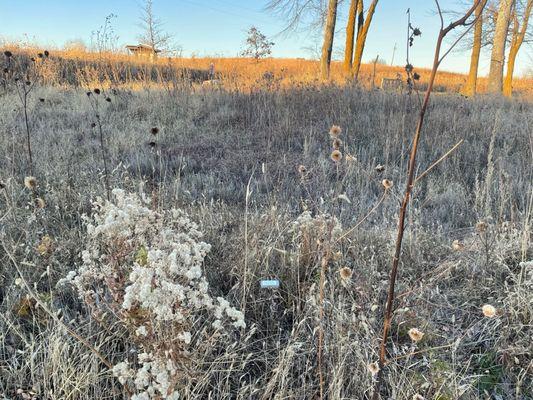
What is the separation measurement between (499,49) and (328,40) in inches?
200

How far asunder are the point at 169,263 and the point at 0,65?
36.7 feet

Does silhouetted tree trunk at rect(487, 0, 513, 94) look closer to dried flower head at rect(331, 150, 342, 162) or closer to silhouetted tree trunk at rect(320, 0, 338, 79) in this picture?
silhouetted tree trunk at rect(320, 0, 338, 79)

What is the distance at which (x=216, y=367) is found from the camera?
4.82 feet

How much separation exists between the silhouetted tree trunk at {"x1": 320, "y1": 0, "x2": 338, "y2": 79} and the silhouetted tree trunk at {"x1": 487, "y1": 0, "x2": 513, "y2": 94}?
4.84 m

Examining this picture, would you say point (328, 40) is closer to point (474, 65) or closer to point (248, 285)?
point (474, 65)

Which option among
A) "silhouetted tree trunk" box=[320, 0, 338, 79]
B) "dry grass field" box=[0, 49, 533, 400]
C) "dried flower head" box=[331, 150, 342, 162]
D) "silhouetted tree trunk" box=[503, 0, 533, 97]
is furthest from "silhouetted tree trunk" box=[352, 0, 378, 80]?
"dried flower head" box=[331, 150, 342, 162]

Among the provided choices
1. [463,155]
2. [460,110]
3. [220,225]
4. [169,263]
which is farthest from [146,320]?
[460,110]

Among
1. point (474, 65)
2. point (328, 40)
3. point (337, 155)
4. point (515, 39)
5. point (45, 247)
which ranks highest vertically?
point (515, 39)

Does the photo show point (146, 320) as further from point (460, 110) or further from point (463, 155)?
point (460, 110)

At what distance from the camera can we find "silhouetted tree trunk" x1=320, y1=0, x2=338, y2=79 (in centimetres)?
1229

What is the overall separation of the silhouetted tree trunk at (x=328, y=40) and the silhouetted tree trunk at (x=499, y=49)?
15.9 ft

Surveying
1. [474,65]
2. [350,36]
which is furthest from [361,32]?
[474,65]

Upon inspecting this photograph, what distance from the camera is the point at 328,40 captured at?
12.6 m

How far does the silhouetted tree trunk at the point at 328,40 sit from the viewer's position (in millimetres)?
12289
